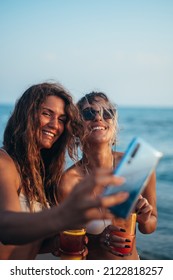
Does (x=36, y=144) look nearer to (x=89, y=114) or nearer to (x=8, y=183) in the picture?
(x=8, y=183)

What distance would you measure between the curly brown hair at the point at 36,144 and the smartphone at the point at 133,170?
45.6 inches

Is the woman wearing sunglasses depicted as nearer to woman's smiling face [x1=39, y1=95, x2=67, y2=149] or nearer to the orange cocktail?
woman's smiling face [x1=39, y1=95, x2=67, y2=149]

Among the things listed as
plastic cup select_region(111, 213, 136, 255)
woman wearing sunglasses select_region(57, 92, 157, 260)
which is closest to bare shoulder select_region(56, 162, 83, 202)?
woman wearing sunglasses select_region(57, 92, 157, 260)

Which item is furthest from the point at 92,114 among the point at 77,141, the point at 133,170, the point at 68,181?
Result: the point at 133,170

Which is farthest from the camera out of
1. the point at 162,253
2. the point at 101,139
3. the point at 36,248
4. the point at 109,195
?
the point at 162,253

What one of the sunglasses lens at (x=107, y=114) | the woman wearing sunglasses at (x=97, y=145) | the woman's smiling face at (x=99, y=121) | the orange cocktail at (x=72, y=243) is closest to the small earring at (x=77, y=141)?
the woman wearing sunglasses at (x=97, y=145)

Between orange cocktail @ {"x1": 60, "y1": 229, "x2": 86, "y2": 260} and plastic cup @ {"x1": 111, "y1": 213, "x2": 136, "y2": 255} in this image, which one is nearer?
orange cocktail @ {"x1": 60, "y1": 229, "x2": 86, "y2": 260}

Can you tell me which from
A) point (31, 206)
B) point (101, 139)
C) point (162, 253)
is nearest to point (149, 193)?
point (101, 139)

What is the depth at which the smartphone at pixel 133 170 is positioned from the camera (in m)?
1.27

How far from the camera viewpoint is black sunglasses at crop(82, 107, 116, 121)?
3301 millimetres

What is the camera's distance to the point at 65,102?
2.76 metres

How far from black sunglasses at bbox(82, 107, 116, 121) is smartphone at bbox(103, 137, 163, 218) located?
6.53 ft
